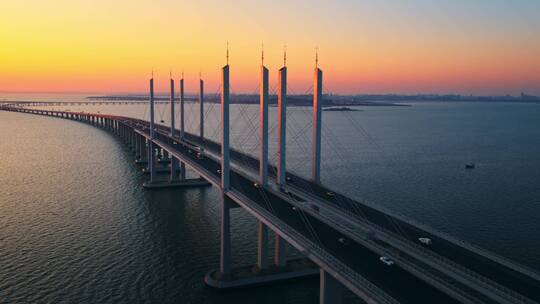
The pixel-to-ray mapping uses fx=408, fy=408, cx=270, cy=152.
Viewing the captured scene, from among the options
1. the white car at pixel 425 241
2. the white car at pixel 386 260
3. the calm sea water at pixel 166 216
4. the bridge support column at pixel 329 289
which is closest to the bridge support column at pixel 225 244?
the calm sea water at pixel 166 216

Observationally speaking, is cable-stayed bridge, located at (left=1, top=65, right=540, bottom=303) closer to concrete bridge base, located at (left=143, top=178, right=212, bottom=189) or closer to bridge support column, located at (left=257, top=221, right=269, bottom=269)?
bridge support column, located at (left=257, top=221, right=269, bottom=269)

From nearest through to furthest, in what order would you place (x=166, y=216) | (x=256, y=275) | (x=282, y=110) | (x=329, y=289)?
1. (x=329, y=289)
2. (x=256, y=275)
3. (x=282, y=110)
4. (x=166, y=216)

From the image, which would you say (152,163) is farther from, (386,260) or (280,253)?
(386,260)

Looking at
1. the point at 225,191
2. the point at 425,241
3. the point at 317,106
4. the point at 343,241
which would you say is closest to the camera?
the point at 425,241

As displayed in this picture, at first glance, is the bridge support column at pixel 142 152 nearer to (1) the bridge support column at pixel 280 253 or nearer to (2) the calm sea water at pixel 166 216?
(2) the calm sea water at pixel 166 216

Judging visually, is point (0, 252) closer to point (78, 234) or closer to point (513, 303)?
point (78, 234)

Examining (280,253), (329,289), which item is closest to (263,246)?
(280,253)
